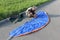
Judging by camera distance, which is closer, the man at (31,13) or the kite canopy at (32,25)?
the kite canopy at (32,25)

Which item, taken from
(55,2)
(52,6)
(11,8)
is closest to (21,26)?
(11,8)

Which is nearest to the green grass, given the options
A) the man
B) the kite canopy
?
the man

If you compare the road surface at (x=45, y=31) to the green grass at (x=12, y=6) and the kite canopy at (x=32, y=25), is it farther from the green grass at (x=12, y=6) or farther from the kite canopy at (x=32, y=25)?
the green grass at (x=12, y=6)

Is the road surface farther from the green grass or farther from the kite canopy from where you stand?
the green grass

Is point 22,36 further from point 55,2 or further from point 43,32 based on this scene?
point 55,2

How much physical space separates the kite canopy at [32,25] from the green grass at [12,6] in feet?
4.93

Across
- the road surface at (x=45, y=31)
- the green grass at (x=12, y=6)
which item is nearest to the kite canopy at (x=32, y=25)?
the road surface at (x=45, y=31)

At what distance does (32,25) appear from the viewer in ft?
34.4

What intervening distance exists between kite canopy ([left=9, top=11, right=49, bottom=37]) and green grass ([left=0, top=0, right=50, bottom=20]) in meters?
1.50

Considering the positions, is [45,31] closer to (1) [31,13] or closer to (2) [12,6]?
(1) [31,13]

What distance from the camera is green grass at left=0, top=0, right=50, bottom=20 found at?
12.1 meters

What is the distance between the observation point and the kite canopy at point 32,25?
9.54 meters

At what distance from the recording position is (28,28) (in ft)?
33.0

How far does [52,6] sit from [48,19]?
3.13 meters
